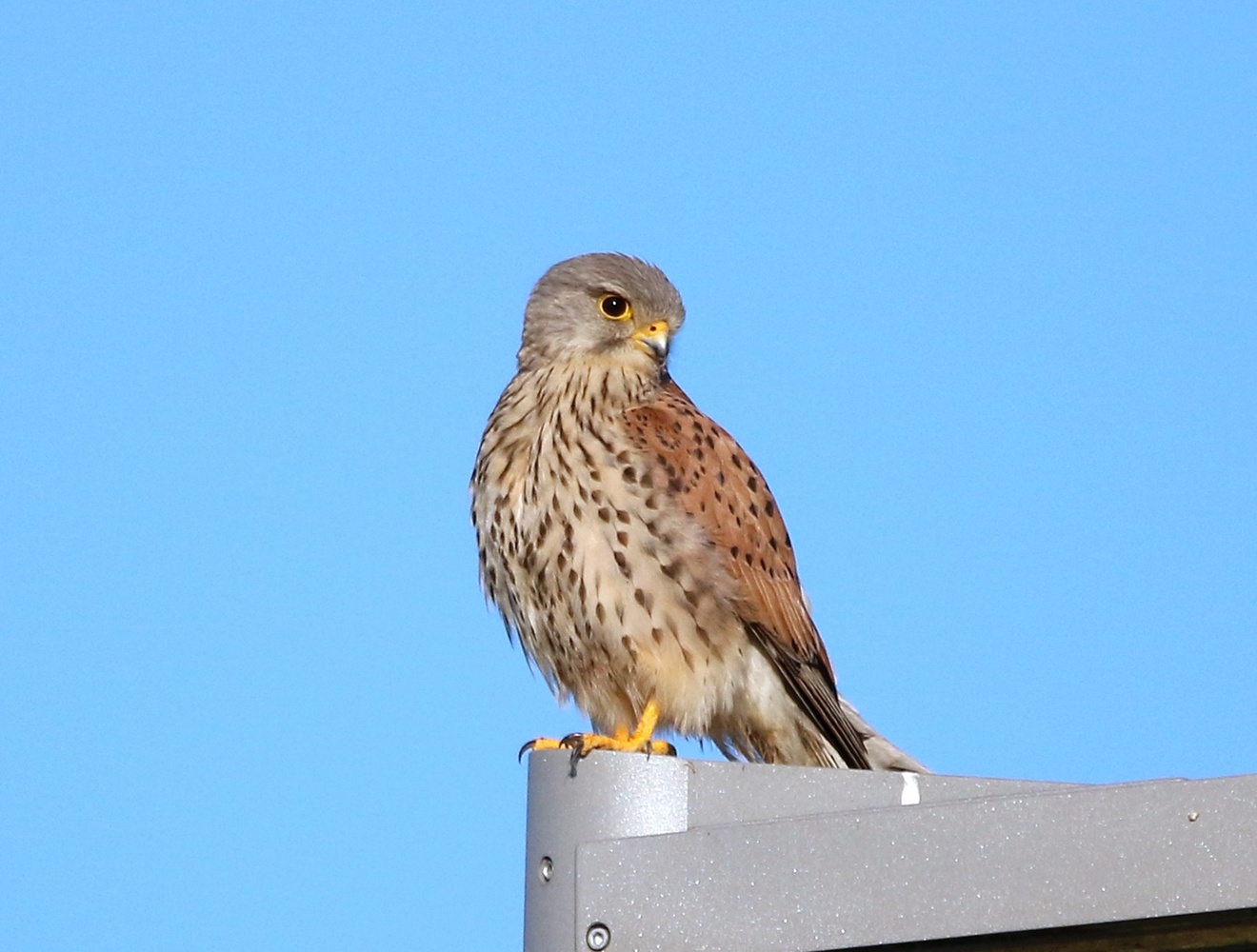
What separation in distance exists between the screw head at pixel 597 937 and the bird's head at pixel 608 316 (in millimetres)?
2546

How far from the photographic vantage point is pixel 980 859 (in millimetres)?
2021

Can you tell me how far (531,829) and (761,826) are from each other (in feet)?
1.46

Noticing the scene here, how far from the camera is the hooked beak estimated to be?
464 cm

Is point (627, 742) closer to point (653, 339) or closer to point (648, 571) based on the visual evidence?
point (648, 571)

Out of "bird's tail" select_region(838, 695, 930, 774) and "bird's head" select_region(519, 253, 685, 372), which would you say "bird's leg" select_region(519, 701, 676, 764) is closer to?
"bird's tail" select_region(838, 695, 930, 774)

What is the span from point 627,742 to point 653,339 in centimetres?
129

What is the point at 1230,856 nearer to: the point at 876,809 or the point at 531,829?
the point at 876,809

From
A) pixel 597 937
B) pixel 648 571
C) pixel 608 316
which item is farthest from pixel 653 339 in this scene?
pixel 597 937

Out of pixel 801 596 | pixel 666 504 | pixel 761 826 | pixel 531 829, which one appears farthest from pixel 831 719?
pixel 761 826

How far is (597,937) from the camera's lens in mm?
2172

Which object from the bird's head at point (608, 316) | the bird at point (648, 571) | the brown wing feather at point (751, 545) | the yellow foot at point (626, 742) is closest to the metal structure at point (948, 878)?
the yellow foot at point (626, 742)

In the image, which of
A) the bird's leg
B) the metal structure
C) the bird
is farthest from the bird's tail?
the metal structure

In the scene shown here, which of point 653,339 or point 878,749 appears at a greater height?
point 653,339

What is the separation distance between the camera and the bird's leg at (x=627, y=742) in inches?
130
